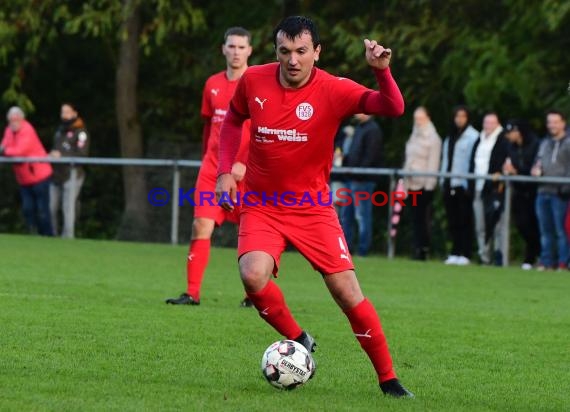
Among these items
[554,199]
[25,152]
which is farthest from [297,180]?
[25,152]


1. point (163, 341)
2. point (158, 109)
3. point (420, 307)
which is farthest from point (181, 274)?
point (158, 109)

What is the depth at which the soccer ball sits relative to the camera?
7.84 metres

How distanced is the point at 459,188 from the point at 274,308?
38.1ft

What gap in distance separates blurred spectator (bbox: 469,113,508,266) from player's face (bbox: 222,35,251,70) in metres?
7.33

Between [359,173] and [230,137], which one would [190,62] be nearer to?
[359,173]

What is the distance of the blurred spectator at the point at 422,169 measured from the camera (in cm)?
2009

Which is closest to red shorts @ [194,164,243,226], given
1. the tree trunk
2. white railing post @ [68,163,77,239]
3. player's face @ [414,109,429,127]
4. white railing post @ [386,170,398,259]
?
player's face @ [414,109,429,127]

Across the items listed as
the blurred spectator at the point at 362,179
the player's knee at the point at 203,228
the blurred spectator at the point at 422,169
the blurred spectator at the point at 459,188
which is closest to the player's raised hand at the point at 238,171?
the player's knee at the point at 203,228

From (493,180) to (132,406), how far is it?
12.7 meters

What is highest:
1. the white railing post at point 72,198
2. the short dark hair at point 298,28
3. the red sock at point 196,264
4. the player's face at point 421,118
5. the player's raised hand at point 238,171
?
the short dark hair at point 298,28

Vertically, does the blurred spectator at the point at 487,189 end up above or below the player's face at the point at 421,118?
below

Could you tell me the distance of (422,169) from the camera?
20.2 meters

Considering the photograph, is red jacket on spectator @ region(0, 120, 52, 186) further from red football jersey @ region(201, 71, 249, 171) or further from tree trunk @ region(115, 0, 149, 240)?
red football jersey @ region(201, 71, 249, 171)

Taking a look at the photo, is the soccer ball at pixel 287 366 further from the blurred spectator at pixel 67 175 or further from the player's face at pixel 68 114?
the player's face at pixel 68 114
